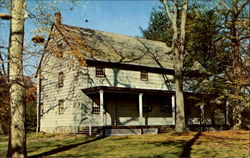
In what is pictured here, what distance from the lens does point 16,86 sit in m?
9.42

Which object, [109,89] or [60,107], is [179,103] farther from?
[60,107]

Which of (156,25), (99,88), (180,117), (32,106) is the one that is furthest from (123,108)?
(156,25)

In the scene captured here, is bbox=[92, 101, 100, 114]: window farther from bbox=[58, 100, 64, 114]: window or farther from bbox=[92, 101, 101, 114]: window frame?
bbox=[58, 100, 64, 114]: window

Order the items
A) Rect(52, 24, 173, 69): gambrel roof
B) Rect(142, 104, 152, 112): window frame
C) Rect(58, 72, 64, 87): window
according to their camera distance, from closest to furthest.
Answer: Rect(52, 24, 173, 69): gambrel roof < Rect(58, 72, 64, 87): window < Rect(142, 104, 152, 112): window frame

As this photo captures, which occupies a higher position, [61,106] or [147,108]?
[61,106]

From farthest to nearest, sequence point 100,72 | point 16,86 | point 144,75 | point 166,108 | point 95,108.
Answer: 1. point 166,108
2. point 144,75
3. point 100,72
4. point 95,108
5. point 16,86

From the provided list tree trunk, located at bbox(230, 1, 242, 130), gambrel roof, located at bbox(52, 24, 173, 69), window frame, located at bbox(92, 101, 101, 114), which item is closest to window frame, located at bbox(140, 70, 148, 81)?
gambrel roof, located at bbox(52, 24, 173, 69)

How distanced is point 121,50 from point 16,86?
58.5 feet

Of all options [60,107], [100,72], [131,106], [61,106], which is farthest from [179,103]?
[60,107]

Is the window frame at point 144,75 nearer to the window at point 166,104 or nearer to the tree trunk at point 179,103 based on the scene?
the window at point 166,104

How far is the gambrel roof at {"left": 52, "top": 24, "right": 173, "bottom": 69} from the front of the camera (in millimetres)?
24500

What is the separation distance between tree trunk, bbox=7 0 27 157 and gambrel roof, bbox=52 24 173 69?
1271cm

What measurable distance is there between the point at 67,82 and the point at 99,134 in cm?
661

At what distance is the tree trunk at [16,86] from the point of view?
9.34 metres
